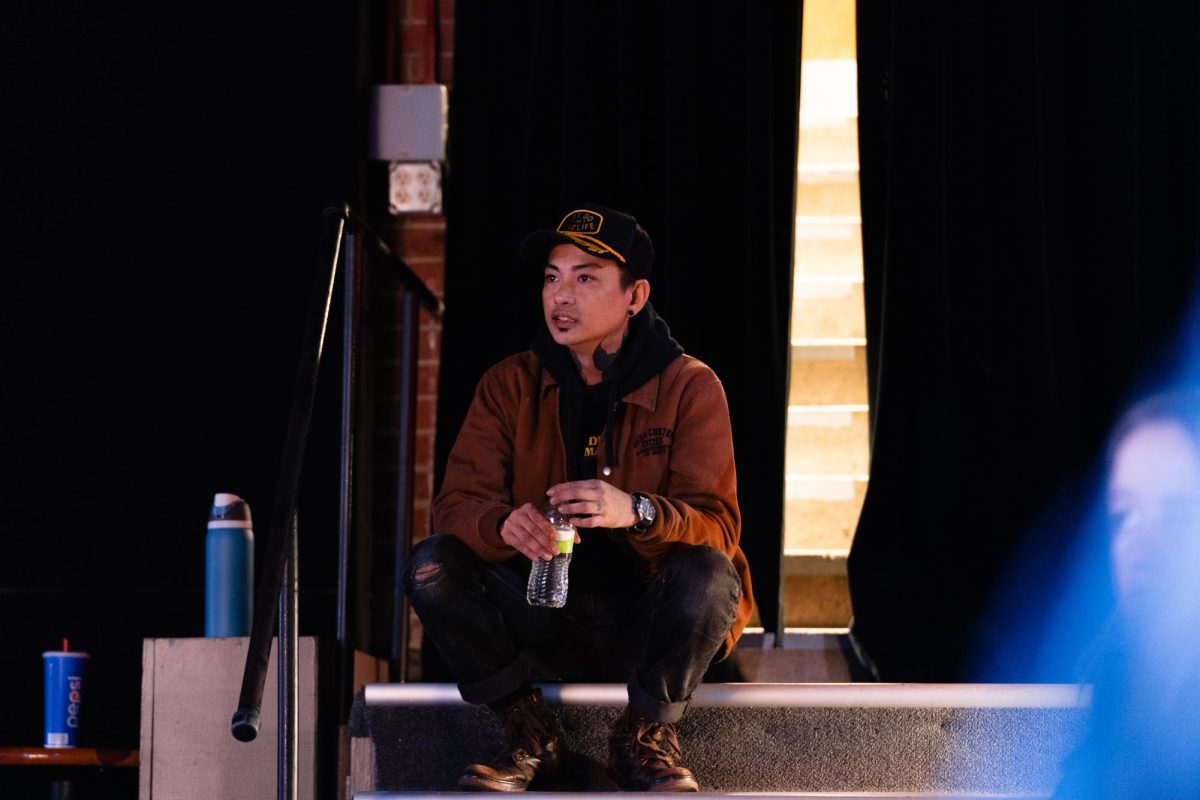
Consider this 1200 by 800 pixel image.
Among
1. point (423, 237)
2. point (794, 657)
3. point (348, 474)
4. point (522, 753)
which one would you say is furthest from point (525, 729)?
point (423, 237)

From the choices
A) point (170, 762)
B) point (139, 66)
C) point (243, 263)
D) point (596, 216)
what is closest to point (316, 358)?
point (596, 216)

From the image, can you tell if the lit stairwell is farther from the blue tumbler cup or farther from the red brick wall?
the blue tumbler cup

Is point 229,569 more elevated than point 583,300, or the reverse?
point 583,300

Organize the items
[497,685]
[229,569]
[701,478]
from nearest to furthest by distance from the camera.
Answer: [497,685]
[701,478]
[229,569]

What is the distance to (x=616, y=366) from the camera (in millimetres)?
2814

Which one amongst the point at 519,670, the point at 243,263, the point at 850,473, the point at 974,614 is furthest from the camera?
the point at 850,473

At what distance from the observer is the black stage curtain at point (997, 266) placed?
339cm

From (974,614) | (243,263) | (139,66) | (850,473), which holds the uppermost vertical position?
(139,66)

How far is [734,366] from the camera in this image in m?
3.49

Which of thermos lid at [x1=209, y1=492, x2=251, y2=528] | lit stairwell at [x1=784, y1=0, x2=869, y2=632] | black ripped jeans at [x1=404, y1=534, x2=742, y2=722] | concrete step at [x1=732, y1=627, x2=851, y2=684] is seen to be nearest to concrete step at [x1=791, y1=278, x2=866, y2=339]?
lit stairwell at [x1=784, y1=0, x2=869, y2=632]

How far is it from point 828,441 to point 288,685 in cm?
182

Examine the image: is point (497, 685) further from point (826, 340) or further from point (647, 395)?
point (826, 340)

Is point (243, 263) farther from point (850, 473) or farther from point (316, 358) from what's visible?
point (850, 473)

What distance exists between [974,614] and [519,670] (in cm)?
125
